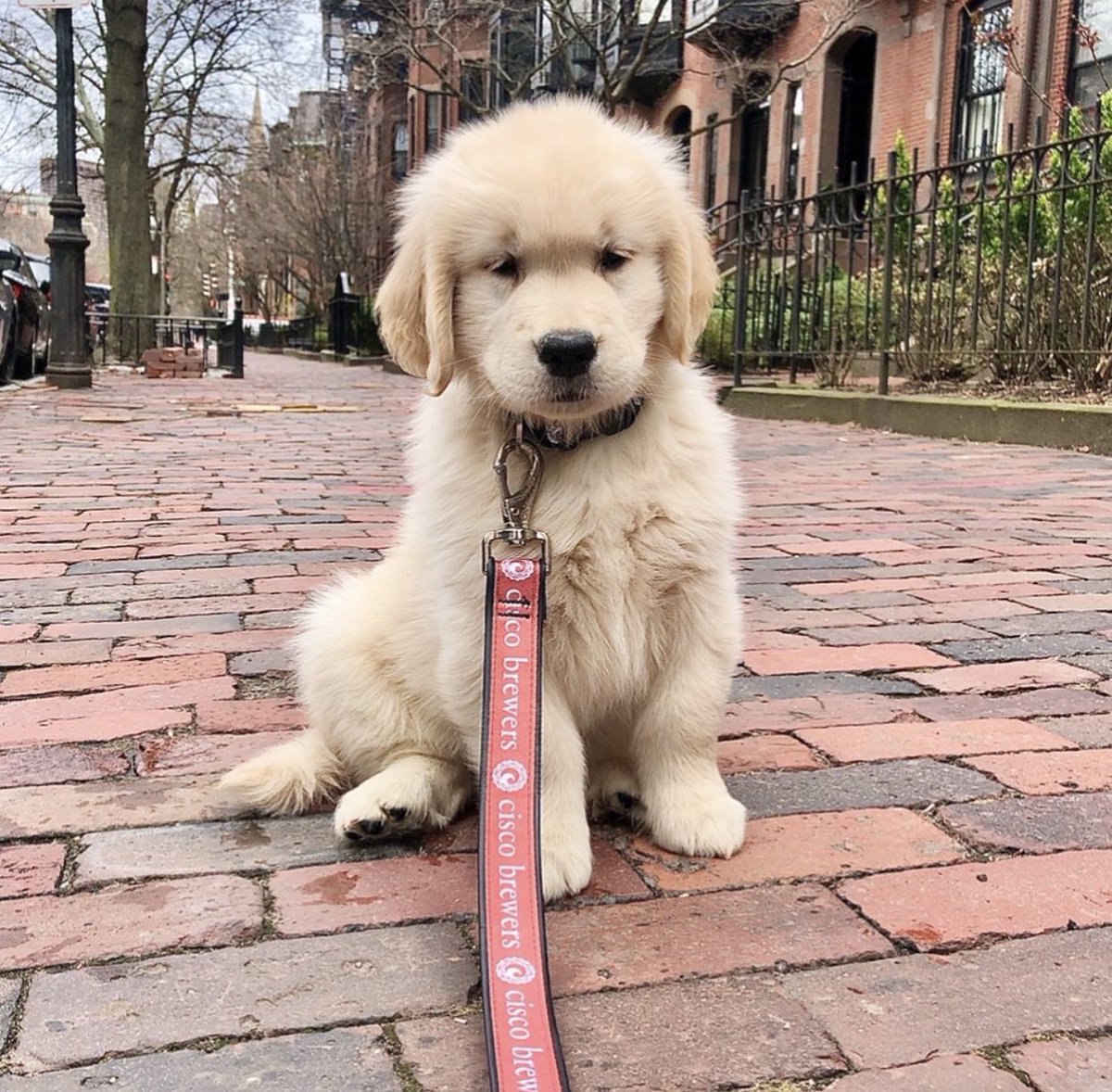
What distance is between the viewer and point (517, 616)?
2.03 metres

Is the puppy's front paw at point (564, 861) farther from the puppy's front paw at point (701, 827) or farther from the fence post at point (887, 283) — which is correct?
the fence post at point (887, 283)

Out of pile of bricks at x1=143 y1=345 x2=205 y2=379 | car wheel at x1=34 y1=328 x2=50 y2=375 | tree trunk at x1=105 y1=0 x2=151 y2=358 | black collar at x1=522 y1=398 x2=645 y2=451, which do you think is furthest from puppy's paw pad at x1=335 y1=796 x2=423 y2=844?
tree trunk at x1=105 y1=0 x2=151 y2=358

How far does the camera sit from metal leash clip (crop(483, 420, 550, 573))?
2125mm

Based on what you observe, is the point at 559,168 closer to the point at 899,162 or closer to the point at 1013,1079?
the point at 1013,1079

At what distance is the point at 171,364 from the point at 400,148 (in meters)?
28.1

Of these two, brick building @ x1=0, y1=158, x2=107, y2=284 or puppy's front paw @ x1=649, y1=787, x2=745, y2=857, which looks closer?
puppy's front paw @ x1=649, y1=787, x2=745, y2=857

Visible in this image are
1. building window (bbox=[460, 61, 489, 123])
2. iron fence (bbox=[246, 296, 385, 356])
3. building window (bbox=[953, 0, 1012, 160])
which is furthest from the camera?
iron fence (bbox=[246, 296, 385, 356])

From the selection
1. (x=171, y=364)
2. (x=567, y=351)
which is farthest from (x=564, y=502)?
(x=171, y=364)

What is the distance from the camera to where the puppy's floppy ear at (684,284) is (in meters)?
2.38

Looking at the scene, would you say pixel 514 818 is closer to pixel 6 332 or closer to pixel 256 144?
pixel 6 332

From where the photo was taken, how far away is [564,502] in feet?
7.22

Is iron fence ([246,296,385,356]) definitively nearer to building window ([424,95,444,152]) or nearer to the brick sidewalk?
building window ([424,95,444,152])

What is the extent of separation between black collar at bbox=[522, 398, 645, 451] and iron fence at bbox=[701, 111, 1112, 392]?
7876mm

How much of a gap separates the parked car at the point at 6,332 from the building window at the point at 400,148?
1218 inches
